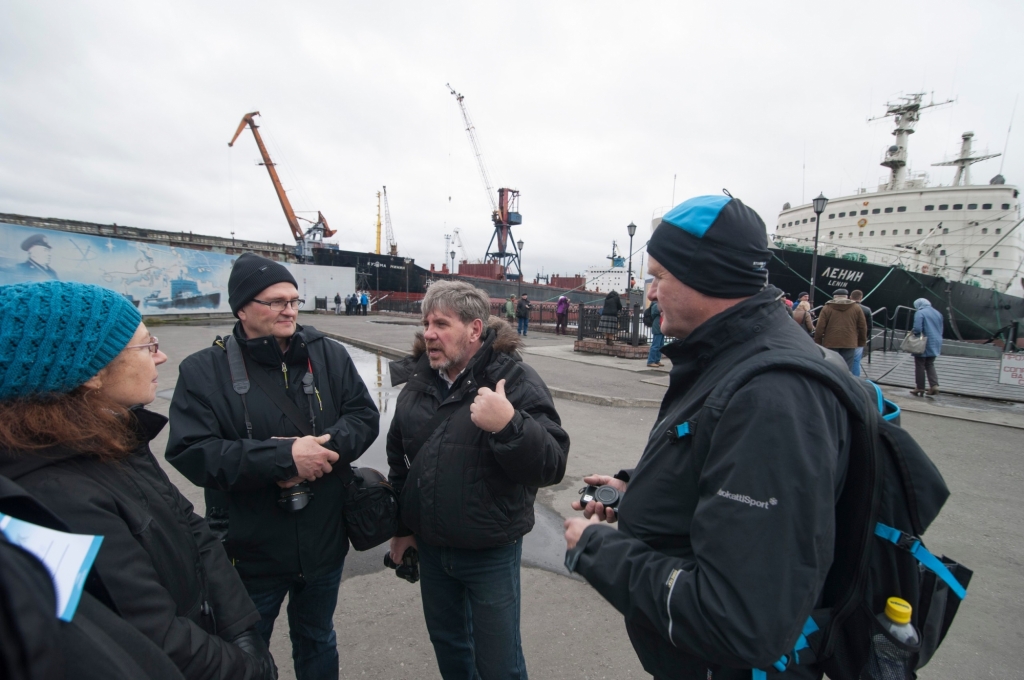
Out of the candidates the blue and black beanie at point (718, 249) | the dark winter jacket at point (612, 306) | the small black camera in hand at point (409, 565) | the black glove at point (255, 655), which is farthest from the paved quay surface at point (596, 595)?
the dark winter jacket at point (612, 306)

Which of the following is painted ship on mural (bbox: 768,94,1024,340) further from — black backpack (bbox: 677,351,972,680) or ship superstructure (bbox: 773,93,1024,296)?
black backpack (bbox: 677,351,972,680)

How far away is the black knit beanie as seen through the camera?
90.7 inches

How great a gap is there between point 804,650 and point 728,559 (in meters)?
0.49

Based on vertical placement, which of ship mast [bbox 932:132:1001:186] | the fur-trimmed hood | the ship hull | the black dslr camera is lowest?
the black dslr camera

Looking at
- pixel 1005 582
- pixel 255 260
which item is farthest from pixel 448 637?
pixel 1005 582

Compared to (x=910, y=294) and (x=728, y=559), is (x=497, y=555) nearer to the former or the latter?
(x=728, y=559)

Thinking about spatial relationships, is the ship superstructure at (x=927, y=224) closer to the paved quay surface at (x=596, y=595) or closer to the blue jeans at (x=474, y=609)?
the paved quay surface at (x=596, y=595)

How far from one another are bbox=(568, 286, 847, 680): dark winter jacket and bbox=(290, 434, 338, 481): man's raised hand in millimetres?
1256

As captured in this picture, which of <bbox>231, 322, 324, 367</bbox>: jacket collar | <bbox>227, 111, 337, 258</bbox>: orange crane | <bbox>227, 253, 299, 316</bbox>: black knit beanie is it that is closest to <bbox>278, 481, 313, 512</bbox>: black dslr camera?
<bbox>231, 322, 324, 367</bbox>: jacket collar

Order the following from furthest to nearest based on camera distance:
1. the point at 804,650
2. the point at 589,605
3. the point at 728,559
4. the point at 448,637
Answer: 1. the point at 589,605
2. the point at 448,637
3. the point at 804,650
4. the point at 728,559

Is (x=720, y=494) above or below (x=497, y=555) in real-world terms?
above

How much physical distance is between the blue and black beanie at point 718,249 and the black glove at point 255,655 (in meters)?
1.75

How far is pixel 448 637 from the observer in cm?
221

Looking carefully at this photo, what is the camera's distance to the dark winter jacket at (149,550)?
43.0 inches
